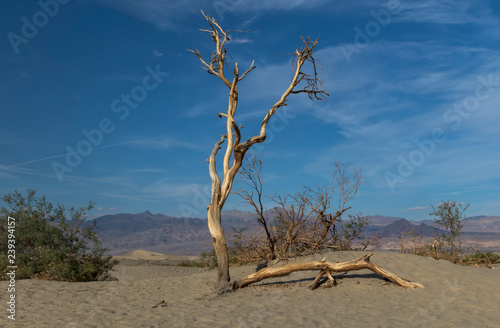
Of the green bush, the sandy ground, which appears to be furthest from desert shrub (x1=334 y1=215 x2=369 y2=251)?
the green bush

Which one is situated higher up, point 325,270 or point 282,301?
point 325,270

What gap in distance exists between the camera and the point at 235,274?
12.8m

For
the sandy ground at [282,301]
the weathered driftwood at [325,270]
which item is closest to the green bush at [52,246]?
the sandy ground at [282,301]

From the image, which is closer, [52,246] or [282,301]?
[282,301]

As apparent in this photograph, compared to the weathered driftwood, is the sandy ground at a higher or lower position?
lower

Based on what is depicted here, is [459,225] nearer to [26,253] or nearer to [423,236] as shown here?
[423,236]

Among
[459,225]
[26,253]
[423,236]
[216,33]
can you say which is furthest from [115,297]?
[459,225]

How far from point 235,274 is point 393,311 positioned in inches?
219

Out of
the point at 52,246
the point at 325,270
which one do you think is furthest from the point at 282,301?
the point at 52,246

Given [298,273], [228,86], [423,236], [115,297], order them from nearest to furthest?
[115,297] < [228,86] < [298,273] < [423,236]

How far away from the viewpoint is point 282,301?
9.52m

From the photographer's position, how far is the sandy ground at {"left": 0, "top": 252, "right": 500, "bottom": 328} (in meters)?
7.89

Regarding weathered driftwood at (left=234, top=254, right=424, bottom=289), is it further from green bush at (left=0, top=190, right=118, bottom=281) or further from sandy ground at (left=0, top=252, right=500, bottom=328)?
green bush at (left=0, top=190, right=118, bottom=281)

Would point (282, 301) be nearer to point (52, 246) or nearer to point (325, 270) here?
point (325, 270)
